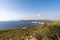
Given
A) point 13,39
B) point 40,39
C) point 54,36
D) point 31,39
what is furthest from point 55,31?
point 13,39

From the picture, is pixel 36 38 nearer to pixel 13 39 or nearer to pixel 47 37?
pixel 47 37

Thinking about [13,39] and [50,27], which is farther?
[13,39]

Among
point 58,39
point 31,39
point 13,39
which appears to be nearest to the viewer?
point 58,39

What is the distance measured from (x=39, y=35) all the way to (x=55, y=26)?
678 mm

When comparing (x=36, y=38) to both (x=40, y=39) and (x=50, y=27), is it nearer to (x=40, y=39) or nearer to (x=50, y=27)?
(x=40, y=39)

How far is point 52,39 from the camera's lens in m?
4.16

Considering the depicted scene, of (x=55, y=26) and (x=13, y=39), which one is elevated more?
(x=55, y=26)

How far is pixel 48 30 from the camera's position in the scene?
429cm

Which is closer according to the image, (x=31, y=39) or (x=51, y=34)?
(x=51, y=34)

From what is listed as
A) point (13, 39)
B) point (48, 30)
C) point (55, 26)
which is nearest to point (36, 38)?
point (48, 30)

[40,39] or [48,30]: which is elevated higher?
[48,30]

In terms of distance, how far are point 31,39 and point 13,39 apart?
51.7 inches

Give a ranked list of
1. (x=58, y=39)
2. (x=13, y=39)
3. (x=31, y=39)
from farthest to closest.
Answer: (x=13, y=39) → (x=31, y=39) → (x=58, y=39)

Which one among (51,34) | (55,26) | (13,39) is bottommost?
(13,39)
